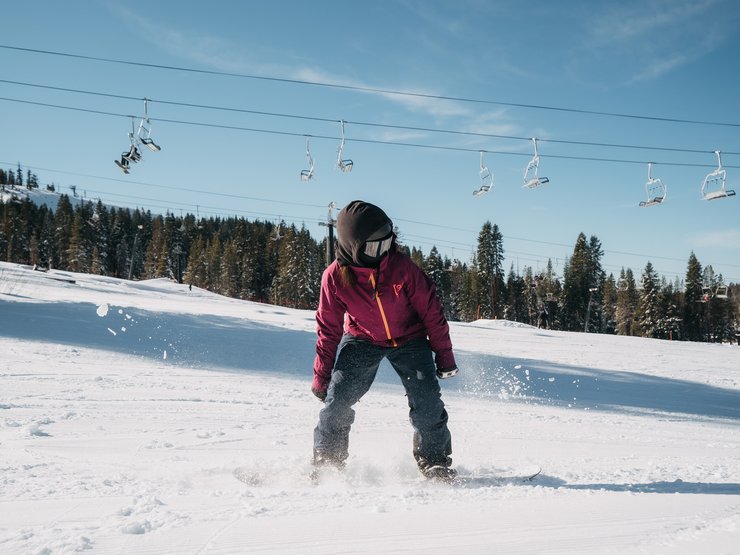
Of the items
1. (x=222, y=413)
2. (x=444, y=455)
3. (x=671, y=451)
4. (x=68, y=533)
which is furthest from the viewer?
(x=222, y=413)

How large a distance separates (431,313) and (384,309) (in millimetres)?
318

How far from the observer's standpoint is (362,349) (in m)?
3.22

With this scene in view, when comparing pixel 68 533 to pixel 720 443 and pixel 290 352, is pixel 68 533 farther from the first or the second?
pixel 290 352

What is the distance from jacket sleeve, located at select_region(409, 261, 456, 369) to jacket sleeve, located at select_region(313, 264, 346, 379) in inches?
19.8

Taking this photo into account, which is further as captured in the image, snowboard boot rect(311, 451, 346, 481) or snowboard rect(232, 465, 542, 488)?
snowboard boot rect(311, 451, 346, 481)

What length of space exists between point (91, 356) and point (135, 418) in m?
4.58

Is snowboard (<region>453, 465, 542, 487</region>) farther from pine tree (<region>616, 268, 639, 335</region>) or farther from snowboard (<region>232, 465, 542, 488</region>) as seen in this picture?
pine tree (<region>616, 268, 639, 335</region>)

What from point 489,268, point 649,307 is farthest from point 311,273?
point 649,307

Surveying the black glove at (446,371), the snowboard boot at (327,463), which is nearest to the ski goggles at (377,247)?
the black glove at (446,371)

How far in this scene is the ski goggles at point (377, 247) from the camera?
298cm

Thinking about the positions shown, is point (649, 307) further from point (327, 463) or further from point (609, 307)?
point (327, 463)

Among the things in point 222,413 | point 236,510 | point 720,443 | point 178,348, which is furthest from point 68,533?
point 178,348

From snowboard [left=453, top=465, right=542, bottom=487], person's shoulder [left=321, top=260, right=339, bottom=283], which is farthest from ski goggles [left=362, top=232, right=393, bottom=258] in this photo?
snowboard [left=453, top=465, right=542, bottom=487]

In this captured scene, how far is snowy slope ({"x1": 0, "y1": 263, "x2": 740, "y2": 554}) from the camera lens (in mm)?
1995
